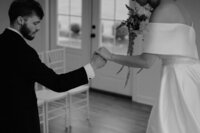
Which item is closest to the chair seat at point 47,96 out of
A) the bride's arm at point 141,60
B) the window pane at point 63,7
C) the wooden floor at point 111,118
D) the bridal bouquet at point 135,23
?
the wooden floor at point 111,118

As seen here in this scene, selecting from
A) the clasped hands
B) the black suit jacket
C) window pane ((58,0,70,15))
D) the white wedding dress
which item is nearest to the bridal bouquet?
the clasped hands

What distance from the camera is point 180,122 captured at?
2.49m

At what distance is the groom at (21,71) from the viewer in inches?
80.7

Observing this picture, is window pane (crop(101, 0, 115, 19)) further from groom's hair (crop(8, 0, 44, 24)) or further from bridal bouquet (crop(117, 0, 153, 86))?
groom's hair (crop(8, 0, 44, 24))

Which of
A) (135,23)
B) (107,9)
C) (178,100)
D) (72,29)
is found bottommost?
(178,100)

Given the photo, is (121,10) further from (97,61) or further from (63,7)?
(97,61)

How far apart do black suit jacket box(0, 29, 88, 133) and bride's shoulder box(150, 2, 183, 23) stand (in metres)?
0.72

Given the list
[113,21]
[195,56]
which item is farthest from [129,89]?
[195,56]

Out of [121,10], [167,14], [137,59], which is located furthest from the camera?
[121,10]

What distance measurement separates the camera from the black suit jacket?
2053 mm

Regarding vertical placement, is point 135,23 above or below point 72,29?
above

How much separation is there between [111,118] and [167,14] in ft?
9.21

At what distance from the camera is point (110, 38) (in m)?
6.16

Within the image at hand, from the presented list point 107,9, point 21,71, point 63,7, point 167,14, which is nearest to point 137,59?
point 167,14
